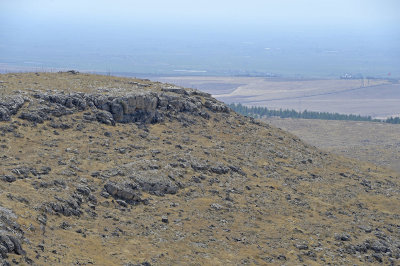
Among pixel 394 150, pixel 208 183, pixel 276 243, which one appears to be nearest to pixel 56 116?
pixel 208 183

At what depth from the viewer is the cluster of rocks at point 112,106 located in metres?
49.9

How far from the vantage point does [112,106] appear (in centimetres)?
5466

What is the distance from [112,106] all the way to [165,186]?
1254cm

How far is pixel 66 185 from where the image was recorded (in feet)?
133

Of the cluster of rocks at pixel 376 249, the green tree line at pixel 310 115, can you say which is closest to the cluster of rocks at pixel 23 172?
the cluster of rocks at pixel 376 249

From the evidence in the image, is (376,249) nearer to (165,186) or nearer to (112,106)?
(165,186)

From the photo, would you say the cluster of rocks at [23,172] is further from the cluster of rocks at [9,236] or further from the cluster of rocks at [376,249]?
the cluster of rocks at [376,249]

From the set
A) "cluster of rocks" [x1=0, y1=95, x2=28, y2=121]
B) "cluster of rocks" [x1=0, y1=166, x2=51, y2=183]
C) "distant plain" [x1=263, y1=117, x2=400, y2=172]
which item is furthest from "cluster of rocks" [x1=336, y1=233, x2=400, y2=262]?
"distant plain" [x1=263, y1=117, x2=400, y2=172]

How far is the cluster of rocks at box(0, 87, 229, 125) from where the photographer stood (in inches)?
1966

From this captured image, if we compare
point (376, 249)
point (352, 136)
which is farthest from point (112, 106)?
point (352, 136)

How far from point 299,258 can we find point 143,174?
1286cm

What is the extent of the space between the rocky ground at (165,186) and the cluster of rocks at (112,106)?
0.10 metres

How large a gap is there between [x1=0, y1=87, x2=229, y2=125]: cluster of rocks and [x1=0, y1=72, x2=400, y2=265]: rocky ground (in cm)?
10

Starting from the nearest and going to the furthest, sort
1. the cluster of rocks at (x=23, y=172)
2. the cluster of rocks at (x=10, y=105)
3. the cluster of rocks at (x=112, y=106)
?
the cluster of rocks at (x=23, y=172), the cluster of rocks at (x=10, y=105), the cluster of rocks at (x=112, y=106)
